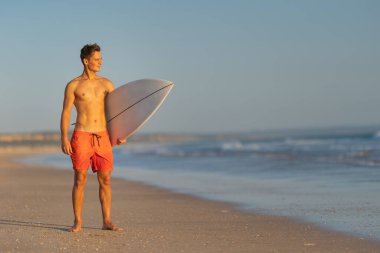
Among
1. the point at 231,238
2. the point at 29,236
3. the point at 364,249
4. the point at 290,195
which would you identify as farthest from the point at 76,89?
the point at 290,195

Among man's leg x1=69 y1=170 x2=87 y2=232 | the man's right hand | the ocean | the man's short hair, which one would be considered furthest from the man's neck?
the ocean

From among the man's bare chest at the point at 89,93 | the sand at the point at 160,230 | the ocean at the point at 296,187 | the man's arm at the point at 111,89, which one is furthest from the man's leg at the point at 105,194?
the ocean at the point at 296,187

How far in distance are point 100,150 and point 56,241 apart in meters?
1.04

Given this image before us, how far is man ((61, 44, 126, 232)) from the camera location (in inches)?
274

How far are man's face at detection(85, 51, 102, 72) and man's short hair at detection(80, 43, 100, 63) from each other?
0.10 ft

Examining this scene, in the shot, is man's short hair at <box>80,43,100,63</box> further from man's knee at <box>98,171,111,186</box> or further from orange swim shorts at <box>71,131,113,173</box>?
man's knee at <box>98,171,111,186</box>

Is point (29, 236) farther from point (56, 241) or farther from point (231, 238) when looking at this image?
point (231, 238)

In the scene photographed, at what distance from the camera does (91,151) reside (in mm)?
6988

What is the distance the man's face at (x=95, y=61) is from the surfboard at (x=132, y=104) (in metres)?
0.33

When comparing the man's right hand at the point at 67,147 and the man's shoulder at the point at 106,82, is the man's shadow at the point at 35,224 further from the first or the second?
the man's shoulder at the point at 106,82

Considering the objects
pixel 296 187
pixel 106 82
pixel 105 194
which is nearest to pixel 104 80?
pixel 106 82

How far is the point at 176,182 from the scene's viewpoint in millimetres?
13898

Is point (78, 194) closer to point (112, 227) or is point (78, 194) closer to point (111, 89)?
point (112, 227)

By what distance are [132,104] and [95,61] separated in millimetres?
689
